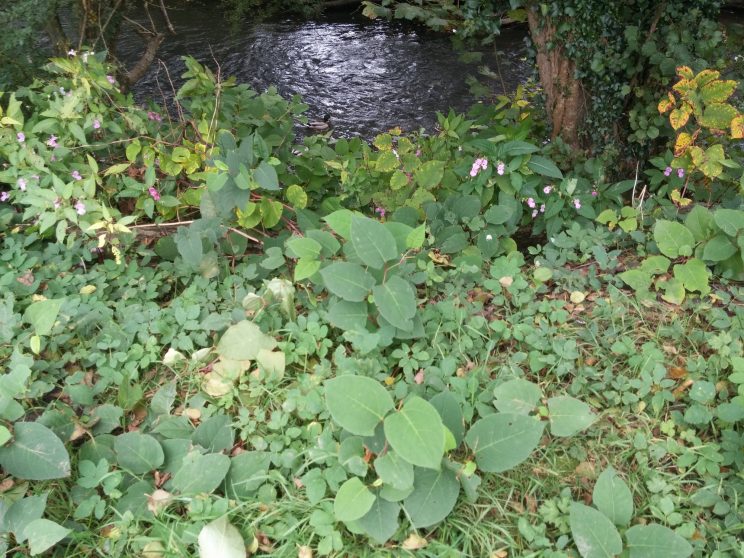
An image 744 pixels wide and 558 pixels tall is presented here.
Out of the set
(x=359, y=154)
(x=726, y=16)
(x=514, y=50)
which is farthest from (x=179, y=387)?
(x=726, y=16)

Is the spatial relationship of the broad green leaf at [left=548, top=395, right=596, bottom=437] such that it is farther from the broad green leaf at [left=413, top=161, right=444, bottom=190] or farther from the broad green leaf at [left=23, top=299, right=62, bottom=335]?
the broad green leaf at [left=23, top=299, right=62, bottom=335]

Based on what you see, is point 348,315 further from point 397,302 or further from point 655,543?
point 655,543

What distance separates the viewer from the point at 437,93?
5910mm

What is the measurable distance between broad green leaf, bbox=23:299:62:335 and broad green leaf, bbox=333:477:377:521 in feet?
3.87

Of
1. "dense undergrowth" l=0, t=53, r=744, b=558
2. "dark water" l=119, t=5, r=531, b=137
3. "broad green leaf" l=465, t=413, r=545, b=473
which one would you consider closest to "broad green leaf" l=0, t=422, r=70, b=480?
"dense undergrowth" l=0, t=53, r=744, b=558

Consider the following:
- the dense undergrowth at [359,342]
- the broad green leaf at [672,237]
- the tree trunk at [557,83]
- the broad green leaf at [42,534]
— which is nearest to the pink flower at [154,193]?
the dense undergrowth at [359,342]

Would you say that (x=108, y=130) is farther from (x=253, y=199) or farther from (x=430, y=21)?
(x=430, y=21)

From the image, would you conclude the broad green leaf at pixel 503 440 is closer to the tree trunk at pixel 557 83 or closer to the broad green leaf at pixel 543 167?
the broad green leaf at pixel 543 167

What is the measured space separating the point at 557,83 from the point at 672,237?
1.08m

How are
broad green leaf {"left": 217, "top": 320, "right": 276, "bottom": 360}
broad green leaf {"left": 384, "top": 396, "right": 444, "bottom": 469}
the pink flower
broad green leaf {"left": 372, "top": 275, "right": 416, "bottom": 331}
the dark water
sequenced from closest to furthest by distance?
broad green leaf {"left": 384, "top": 396, "right": 444, "bottom": 469} < broad green leaf {"left": 372, "top": 275, "right": 416, "bottom": 331} < broad green leaf {"left": 217, "top": 320, "right": 276, "bottom": 360} < the pink flower < the dark water

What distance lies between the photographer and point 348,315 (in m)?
1.88

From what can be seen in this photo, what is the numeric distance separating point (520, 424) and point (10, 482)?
1.45m

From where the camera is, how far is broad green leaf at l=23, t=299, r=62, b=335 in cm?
186

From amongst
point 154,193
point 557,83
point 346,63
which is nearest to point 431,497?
point 154,193
